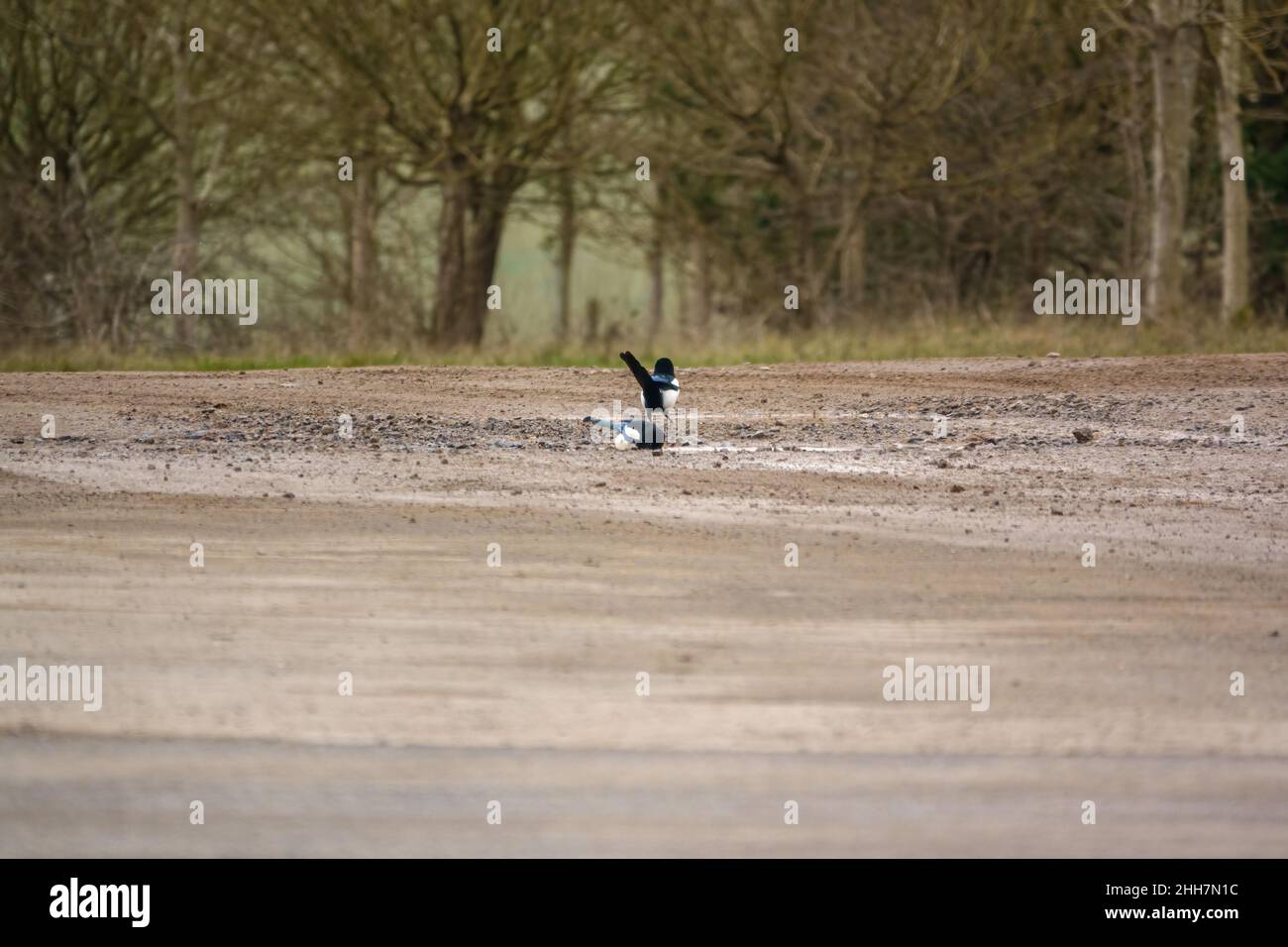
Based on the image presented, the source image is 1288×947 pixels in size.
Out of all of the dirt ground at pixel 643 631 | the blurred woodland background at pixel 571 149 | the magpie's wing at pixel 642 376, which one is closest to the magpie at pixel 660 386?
the magpie's wing at pixel 642 376

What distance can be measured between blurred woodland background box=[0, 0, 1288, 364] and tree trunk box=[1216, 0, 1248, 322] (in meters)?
0.06

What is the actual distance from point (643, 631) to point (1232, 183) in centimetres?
2232

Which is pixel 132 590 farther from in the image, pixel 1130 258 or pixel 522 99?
pixel 1130 258

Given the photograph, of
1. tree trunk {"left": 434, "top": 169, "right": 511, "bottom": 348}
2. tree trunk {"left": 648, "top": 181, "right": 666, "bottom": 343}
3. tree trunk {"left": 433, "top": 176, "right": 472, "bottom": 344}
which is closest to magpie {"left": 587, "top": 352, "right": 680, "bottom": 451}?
tree trunk {"left": 648, "top": 181, "right": 666, "bottom": 343}

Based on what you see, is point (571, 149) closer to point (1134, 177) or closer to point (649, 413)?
point (1134, 177)

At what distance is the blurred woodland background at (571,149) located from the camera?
29.5 m

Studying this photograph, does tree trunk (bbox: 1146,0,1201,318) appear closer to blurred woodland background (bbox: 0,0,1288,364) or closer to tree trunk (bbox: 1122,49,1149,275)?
blurred woodland background (bbox: 0,0,1288,364)

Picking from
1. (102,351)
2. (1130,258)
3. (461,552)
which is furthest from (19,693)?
(1130,258)

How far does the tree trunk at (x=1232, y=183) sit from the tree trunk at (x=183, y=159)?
15580 millimetres

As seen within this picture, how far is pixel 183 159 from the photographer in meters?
A: 31.7

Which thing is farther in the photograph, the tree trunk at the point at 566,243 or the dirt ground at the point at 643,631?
the tree trunk at the point at 566,243

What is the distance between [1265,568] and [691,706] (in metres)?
4.63

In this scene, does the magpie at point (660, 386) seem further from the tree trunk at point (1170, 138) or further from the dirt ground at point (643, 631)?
the tree trunk at point (1170, 138)

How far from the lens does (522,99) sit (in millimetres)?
31047
